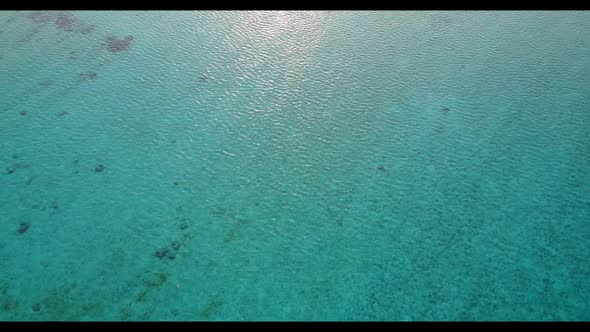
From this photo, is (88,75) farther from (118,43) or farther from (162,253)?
(162,253)

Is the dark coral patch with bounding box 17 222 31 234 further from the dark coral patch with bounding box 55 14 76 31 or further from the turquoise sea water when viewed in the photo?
the dark coral patch with bounding box 55 14 76 31

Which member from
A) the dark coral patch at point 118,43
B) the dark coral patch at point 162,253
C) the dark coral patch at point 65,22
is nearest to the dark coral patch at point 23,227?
the dark coral patch at point 162,253

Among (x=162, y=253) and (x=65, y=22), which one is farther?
(x=65, y=22)

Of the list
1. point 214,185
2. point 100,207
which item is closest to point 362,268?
point 214,185

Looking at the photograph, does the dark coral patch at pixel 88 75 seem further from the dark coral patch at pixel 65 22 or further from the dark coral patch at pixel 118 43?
the dark coral patch at pixel 65 22

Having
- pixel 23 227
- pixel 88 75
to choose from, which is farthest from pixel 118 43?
pixel 23 227

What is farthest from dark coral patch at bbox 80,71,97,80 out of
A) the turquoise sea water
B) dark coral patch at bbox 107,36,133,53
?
dark coral patch at bbox 107,36,133,53
